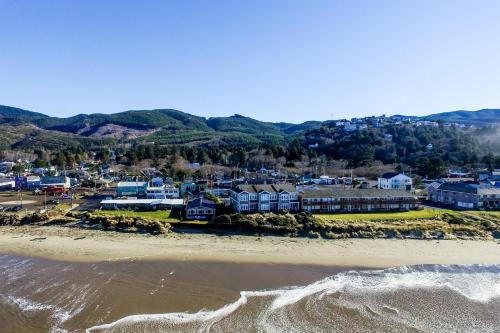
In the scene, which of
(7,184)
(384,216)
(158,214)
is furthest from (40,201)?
(384,216)

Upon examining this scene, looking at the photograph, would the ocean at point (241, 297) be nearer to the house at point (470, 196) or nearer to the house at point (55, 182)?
the house at point (470, 196)

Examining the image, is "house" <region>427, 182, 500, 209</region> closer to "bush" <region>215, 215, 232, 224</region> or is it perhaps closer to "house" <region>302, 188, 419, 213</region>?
"house" <region>302, 188, 419, 213</region>

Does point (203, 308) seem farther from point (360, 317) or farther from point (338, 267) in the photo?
point (338, 267)

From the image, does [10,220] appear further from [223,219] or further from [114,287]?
[114,287]

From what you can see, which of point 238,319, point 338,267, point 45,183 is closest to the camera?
point 238,319

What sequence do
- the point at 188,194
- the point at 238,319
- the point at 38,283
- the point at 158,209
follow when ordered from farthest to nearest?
the point at 188,194 → the point at 158,209 → the point at 38,283 → the point at 238,319

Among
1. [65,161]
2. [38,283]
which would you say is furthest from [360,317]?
[65,161]

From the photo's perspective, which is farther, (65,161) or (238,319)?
(65,161)
